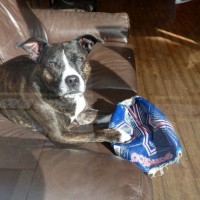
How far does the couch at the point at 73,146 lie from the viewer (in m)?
1.10

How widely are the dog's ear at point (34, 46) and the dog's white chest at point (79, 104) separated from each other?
12.5 inches

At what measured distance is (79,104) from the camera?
6.15ft

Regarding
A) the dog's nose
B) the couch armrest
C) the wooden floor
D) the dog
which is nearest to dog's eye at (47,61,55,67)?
the dog

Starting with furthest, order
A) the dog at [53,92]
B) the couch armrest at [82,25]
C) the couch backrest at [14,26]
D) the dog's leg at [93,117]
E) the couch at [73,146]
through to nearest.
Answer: the couch armrest at [82,25] → the couch backrest at [14,26] → the dog's leg at [93,117] → the dog at [53,92] → the couch at [73,146]

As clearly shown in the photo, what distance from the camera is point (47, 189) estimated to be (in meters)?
1.08

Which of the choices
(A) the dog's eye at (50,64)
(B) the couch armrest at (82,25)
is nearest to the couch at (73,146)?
(B) the couch armrest at (82,25)

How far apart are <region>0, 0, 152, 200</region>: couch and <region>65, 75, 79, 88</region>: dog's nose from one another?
260 millimetres

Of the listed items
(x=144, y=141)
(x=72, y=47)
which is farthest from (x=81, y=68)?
(x=144, y=141)

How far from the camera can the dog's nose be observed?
5.45 ft

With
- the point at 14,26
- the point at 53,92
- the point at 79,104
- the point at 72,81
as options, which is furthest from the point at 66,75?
the point at 14,26

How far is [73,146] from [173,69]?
205cm

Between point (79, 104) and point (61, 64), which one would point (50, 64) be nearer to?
point (61, 64)

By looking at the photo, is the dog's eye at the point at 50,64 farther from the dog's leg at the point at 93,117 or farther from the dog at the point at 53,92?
the dog's leg at the point at 93,117

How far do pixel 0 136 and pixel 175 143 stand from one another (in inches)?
30.9
